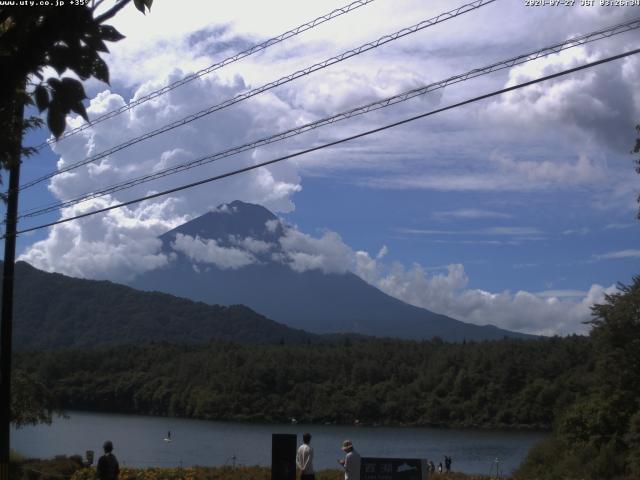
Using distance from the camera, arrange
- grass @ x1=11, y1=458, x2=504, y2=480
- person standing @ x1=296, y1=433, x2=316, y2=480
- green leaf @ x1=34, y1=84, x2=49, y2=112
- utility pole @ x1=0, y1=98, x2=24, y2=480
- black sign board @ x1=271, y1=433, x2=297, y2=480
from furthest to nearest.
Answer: grass @ x1=11, y1=458, x2=504, y2=480 < utility pole @ x1=0, y1=98, x2=24, y2=480 < person standing @ x1=296, y1=433, x2=316, y2=480 < black sign board @ x1=271, y1=433, x2=297, y2=480 < green leaf @ x1=34, y1=84, x2=49, y2=112

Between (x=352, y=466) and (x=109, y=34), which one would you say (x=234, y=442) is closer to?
(x=352, y=466)

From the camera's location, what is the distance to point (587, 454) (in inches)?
1228

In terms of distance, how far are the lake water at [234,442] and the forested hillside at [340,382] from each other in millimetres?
5771

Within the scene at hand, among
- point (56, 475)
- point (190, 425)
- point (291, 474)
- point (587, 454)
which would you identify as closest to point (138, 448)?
point (190, 425)

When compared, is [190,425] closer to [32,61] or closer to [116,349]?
[116,349]

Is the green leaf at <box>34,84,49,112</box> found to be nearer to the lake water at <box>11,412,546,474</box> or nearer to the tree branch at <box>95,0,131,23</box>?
the tree branch at <box>95,0,131,23</box>

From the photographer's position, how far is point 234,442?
7288 centimetres

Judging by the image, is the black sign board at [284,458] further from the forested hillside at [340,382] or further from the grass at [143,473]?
the forested hillside at [340,382]

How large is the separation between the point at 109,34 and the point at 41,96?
0.43 meters

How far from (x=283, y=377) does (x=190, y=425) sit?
1935 centimetres

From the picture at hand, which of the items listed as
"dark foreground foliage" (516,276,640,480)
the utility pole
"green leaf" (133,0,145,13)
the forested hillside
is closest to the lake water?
the forested hillside

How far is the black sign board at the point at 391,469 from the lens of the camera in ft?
44.2

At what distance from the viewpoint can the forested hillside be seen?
104 metres

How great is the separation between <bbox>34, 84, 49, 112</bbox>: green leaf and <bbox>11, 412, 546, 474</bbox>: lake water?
42011 mm
